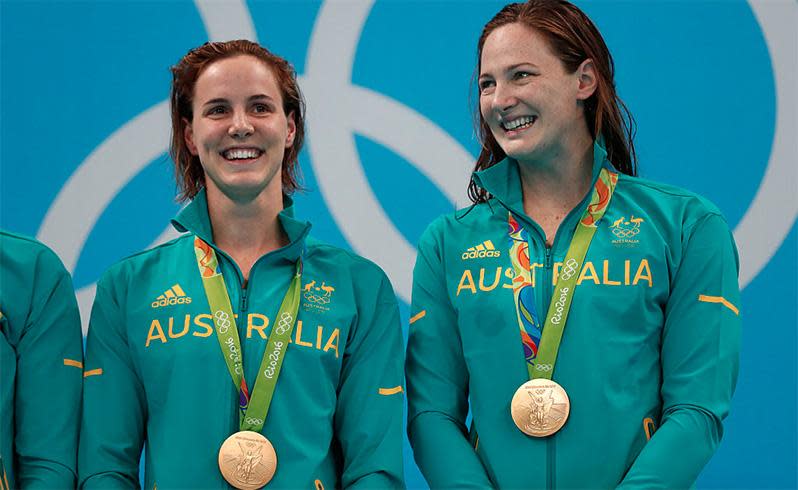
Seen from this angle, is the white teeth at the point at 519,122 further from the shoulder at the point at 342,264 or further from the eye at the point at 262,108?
the eye at the point at 262,108

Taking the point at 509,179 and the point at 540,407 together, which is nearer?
the point at 540,407

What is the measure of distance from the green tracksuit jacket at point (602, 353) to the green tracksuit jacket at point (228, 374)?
14cm

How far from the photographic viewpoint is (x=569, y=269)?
2.94m

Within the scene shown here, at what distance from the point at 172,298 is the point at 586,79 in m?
1.25

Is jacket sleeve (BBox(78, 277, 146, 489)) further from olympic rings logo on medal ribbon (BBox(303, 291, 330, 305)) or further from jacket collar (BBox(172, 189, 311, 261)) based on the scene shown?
olympic rings logo on medal ribbon (BBox(303, 291, 330, 305))

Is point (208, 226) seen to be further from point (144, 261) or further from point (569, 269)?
point (569, 269)

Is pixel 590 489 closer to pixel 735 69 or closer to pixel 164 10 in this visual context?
pixel 735 69

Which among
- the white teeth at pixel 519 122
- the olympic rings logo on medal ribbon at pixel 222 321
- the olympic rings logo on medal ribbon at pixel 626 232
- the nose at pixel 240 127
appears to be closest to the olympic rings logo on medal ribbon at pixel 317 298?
the olympic rings logo on medal ribbon at pixel 222 321

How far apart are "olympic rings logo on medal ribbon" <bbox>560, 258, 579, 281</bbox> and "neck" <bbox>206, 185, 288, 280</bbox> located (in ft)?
2.51

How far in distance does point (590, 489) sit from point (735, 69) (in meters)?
2.14

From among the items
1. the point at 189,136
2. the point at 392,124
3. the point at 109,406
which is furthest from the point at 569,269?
the point at 392,124

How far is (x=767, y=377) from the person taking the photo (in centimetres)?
428

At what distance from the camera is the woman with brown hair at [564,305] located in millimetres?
2846

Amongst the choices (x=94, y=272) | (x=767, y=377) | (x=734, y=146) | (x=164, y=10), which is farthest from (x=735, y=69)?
(x=94, y=272)
